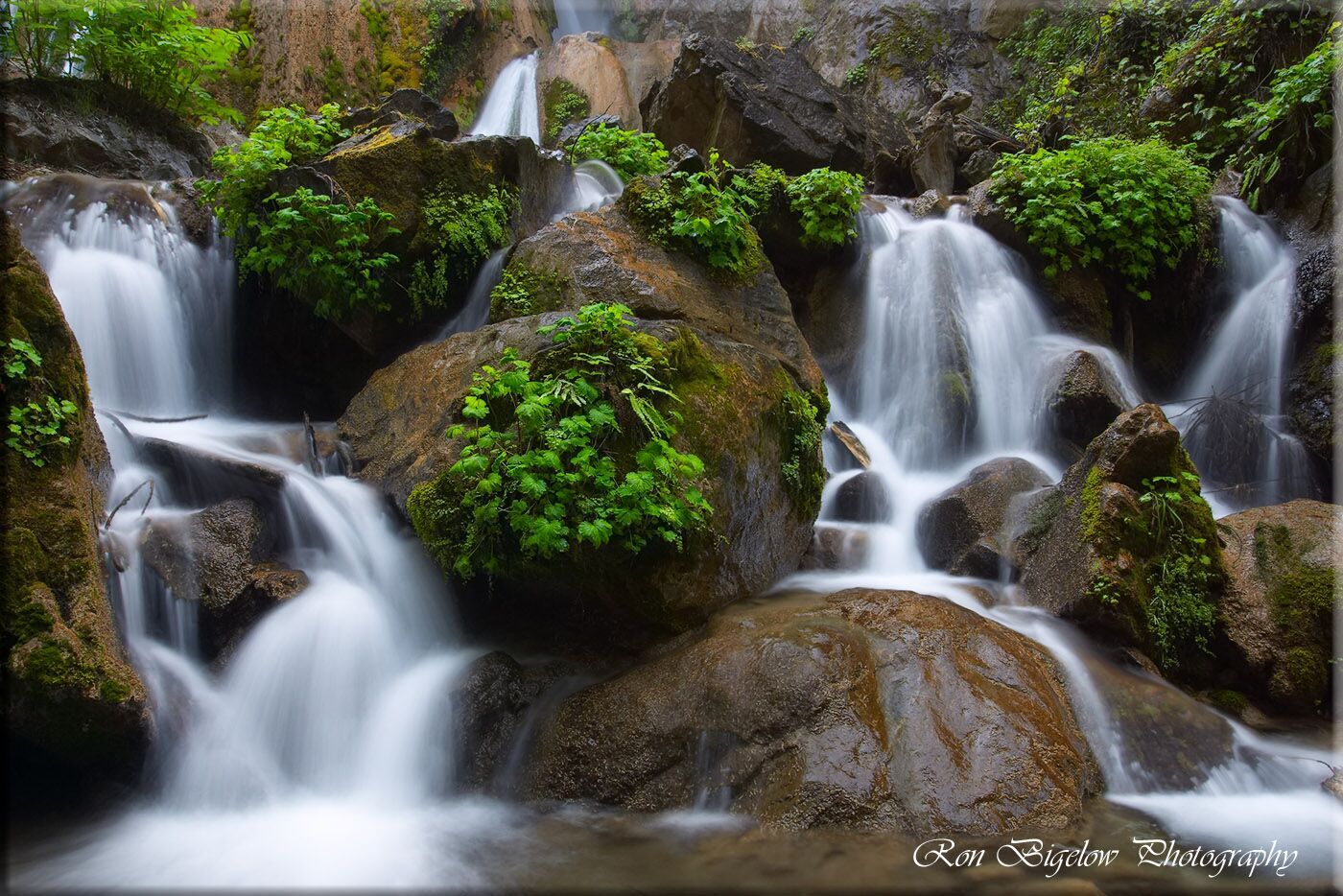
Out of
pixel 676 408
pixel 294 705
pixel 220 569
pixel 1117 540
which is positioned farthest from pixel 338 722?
pixel 1117 540

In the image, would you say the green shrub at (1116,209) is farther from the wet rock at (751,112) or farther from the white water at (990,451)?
the wet rock at (751,112)

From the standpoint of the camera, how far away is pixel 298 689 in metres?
3.92

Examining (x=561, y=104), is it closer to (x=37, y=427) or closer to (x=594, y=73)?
(x=594, y=73)

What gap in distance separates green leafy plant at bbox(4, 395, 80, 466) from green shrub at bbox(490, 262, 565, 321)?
9.47 ft

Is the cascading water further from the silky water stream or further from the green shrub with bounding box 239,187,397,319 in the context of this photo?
the green shrub with bounding box 239,187,397,319

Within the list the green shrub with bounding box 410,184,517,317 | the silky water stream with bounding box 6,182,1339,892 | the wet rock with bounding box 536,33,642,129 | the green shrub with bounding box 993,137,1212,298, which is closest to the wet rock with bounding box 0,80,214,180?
the silky water stream with bounding box 6,182,1339,892

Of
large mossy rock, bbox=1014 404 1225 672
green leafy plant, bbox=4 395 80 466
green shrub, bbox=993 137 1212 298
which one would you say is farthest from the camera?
green shrub, bbox=993 137 1212 298

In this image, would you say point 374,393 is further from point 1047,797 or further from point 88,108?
point 88,108

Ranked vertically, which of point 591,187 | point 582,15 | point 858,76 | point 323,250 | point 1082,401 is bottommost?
point 1082,401

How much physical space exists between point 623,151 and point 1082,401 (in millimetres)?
6016

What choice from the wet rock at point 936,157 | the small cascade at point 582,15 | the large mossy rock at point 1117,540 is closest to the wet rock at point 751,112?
the wet rock at point 936,157

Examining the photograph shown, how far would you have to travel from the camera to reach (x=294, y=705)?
3.86 m

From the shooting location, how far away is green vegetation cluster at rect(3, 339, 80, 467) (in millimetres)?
3371

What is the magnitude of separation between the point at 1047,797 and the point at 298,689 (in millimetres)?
3534
